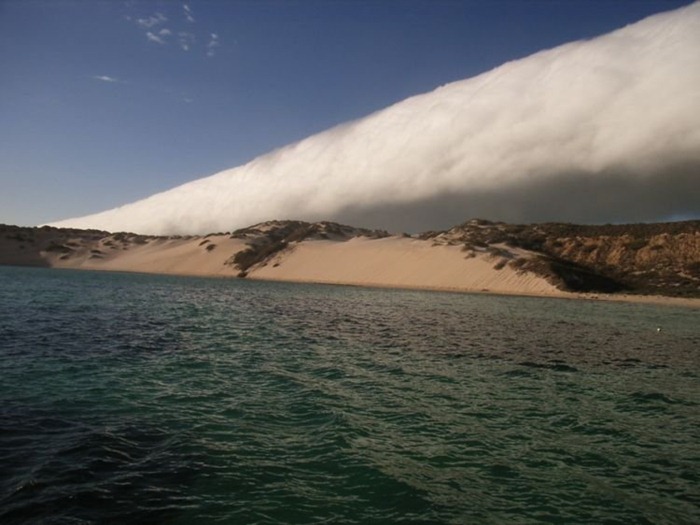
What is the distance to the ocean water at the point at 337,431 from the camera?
7.00 metres

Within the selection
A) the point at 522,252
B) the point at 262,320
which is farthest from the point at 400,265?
the point at 262,320

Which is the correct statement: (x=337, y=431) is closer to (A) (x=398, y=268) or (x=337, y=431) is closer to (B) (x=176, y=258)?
(A) (x=398, y=268)

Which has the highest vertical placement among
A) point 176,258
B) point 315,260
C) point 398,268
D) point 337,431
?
point 176,258

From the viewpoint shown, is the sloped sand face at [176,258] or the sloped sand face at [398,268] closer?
the sloped sand face at [398,268]

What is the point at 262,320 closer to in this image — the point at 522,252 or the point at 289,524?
the point at 289,524

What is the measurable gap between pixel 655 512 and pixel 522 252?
7885 cm

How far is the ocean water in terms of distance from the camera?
23.0 feet

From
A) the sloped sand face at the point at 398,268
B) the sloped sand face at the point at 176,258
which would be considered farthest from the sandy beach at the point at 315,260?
the sloped sand face at the point at 176,258

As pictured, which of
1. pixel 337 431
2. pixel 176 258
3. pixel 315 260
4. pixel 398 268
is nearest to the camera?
pixel 337 431

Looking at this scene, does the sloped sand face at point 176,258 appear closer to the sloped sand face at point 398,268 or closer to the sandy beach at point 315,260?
the sandy beach at point 315,260

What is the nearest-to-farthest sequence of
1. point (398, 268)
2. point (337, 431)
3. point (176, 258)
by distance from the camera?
point (337, 431) → point (398, 268) → point (176, 258)

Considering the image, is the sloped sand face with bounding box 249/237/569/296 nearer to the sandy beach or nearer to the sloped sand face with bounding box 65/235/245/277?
the sandy beach

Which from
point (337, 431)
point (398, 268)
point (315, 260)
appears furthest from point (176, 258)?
point (337, 431)

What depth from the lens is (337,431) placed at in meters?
10.2
